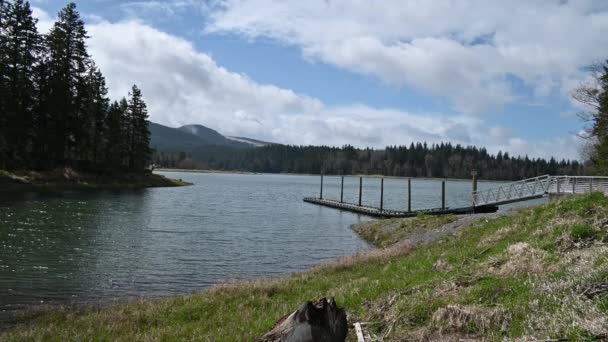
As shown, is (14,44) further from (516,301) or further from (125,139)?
(516,301)

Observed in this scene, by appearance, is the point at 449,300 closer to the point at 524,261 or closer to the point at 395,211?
the point at 524,261

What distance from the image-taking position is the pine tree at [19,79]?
186 feet

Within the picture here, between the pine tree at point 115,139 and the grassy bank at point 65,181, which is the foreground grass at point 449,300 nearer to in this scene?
the grassy bank at point 65,181

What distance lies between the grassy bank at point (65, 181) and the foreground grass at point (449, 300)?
46.2 m

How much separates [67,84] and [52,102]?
4.07 m

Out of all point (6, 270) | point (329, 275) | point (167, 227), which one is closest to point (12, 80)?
point (167, 227)

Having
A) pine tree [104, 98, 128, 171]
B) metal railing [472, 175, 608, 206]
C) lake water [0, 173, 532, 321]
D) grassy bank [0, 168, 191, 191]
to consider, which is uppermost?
pine tree [104, 98, 128, 171]

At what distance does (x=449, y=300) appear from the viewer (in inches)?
307

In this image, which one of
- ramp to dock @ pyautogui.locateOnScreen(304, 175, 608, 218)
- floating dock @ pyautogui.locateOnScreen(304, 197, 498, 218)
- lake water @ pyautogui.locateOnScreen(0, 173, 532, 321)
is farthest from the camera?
floating dock @ pyautogui.locateOnScreen(304, 197, 498, 218)

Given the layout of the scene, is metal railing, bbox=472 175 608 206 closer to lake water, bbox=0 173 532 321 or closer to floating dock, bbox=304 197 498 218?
floating dock, bbox=304 197 498 218

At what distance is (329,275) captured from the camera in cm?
1717

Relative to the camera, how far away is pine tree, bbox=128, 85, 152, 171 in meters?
86.9

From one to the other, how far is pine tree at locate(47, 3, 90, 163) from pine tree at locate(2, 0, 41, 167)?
285 cm

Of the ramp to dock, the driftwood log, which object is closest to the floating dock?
the ramp to dock
